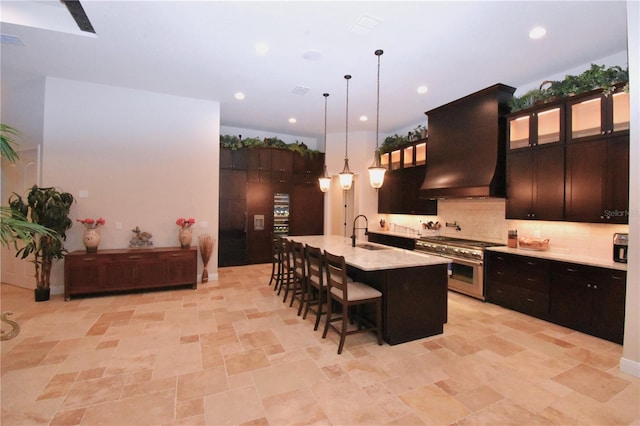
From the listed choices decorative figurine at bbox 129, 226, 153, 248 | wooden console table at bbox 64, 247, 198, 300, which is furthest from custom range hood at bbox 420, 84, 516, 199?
decorative figurine at bbox 129, 226, 153, 248

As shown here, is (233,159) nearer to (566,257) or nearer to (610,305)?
(566,257)

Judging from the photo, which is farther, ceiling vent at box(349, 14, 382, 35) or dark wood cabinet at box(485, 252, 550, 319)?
dark wood cabinet at box(485, 252, 550, 319)

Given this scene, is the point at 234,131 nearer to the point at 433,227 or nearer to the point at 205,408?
the point at 433,227

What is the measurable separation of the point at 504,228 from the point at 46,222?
6849 mm

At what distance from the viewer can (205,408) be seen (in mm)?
1986

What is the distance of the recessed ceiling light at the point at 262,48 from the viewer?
3.29 metres

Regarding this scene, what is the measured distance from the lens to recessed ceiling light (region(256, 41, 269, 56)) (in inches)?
129

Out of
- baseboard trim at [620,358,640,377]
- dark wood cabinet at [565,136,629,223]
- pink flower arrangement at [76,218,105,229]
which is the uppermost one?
dark wood cabinet at [565,136,629,223]

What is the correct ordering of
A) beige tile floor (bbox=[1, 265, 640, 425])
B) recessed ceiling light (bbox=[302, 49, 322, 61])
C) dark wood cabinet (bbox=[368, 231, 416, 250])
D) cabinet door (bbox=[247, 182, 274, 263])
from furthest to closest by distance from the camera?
cabinet door (bbox=[247, 182, 274, 263])
dark wood cabinet (bbox=[368, 231, 416, 250])
recessed ceiling light (bbox=[302, 49, 322, 61])
beige tile floor (bbox=[1, 265, 640, 425])

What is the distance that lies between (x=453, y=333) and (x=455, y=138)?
306 cm

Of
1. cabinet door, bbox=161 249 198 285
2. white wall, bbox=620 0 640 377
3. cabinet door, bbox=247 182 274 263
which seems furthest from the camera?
cabinet door, bbox=247 182 274 263

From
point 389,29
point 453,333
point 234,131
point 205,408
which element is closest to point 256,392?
point 205,408

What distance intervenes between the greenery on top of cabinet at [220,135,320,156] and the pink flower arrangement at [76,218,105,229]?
280cm

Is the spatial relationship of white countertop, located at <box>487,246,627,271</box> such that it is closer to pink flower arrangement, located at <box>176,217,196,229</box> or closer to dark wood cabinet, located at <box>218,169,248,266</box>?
pink flower arrangement, located at <box>176,217,196,229</box>
